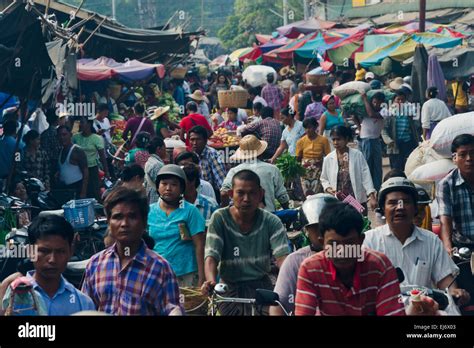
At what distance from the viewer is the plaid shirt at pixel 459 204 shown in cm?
831

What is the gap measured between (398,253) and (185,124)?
9.02 meters

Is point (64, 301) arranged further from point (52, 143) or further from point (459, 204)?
point (52, 143)

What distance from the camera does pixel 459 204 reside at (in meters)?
8.33

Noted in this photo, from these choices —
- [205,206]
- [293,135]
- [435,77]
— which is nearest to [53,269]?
[205,206]

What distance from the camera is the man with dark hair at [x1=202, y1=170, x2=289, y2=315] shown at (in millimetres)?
7770

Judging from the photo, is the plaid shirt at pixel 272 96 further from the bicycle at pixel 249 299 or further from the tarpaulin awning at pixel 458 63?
the bicycle at pixel 249 299

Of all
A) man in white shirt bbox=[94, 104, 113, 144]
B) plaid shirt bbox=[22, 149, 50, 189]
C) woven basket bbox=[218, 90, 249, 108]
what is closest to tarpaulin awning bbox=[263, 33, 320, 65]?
woven basket bbox=[218, 90, 249, 108]

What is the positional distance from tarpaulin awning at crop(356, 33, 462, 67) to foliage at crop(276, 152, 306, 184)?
12.6 meters

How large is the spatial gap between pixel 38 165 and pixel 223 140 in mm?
4017

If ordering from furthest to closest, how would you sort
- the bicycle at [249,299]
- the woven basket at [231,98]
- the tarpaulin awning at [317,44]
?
the tarpaulin awning at [317,44], the woven basket at [231,98], the bicycle at [249,299]

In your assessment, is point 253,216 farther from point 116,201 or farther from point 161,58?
point 161,58

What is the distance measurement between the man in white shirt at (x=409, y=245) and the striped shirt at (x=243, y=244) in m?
0.76

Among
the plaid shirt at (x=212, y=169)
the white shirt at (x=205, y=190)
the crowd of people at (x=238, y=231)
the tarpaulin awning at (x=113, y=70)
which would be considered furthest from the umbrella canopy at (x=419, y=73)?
the white shirt at (x=205, y=190)

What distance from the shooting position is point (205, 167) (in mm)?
12359
